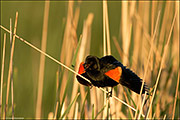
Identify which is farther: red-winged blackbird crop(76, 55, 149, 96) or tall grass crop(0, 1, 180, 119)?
tall grass crop(0, 1, 180, 119)

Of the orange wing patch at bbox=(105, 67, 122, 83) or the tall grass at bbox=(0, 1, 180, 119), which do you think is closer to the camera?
the orange wing patch at bbox=(105, 67, 122, 83)

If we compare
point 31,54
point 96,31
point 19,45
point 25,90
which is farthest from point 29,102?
point 96,31

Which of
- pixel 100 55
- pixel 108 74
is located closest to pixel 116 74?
pixel 108 74

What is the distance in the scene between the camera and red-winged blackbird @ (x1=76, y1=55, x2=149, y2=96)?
133 centimetres

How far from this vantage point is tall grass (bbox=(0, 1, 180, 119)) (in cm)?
159

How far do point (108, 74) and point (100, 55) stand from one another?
100cm

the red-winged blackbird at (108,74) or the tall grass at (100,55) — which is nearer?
the red-winged blackbird at (108,74)

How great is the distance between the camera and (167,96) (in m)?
2.34

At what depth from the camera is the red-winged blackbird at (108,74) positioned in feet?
4.36

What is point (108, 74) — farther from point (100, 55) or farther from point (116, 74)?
point (100, 55)

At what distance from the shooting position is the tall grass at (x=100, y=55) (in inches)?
62.7

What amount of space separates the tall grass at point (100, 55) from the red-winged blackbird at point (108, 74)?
6 cm

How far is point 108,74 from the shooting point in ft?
4.48

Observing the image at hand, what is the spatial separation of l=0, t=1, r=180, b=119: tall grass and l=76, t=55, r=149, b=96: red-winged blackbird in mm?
57
